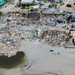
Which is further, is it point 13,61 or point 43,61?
point 43,61

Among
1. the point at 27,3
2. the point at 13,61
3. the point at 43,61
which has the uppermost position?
the point at 27,3

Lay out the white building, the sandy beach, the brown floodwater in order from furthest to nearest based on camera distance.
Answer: the white building → the brown floodwater → the sandy beach

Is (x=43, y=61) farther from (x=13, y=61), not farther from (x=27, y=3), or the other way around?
(x=27, y=3)

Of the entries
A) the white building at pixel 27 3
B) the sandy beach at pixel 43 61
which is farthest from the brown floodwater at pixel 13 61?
the white building at pixel 27 3

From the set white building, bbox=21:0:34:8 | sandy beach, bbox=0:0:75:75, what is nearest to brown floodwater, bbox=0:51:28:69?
sandy beach, bbox=0:0:75:75

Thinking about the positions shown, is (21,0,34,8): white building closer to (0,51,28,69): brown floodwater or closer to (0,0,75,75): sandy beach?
(0,0,75,75): sandy beach

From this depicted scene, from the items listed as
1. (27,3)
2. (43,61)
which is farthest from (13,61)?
(27,3)

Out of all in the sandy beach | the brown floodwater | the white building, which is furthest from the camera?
the white building

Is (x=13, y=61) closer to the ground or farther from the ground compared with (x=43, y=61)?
farther from the ground

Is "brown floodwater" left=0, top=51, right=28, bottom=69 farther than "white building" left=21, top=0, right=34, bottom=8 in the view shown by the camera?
No
